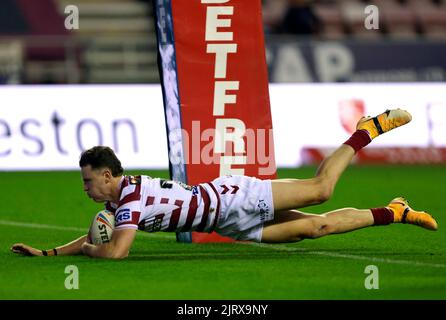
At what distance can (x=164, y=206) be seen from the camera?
8953mm

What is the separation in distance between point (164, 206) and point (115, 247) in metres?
0.48

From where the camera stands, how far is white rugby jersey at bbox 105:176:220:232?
29.0 feet

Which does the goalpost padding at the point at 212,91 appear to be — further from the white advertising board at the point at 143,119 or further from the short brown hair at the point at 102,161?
the white advertising board at the point at 143,119

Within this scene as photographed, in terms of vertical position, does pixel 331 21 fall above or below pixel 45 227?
above

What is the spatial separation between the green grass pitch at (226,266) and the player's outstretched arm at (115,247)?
0.06 meters

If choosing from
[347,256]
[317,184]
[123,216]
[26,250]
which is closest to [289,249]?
[347,256]

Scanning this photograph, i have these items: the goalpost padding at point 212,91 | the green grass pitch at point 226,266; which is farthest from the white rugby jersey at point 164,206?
the goalpost padding at point 212,91

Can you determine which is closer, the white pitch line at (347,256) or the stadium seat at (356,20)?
the white pitch line at (347,256)

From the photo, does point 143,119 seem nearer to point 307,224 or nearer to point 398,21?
point 307,224

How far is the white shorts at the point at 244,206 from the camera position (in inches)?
360

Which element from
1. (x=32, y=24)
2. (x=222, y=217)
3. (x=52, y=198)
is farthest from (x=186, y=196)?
(x=32, y=24)

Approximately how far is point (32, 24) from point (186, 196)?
16185 mm

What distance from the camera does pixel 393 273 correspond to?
8562 millimetres

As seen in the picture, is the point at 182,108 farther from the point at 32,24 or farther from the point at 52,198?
the point at 32,24
